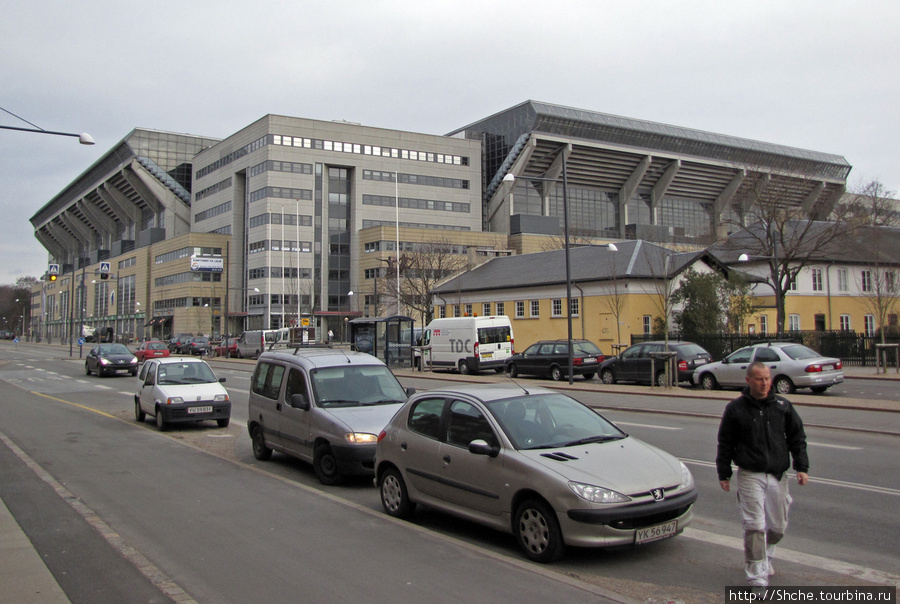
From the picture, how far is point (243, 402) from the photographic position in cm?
2088

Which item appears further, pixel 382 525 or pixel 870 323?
pixel 870 323

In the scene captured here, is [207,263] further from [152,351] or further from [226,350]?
[152,351]

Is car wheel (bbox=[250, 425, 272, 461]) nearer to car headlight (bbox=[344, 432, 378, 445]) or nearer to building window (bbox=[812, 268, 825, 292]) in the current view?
car headlight (bbox=[344, 432, 378, 445])

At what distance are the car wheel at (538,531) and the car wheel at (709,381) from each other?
60.1 ft

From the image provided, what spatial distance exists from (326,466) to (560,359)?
1930 cm

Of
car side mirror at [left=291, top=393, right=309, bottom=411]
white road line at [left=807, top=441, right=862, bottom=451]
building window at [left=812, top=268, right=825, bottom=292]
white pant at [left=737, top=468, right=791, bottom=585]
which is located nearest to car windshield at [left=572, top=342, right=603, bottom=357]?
white road line at [left=807, top=441, right=862, bottom=451]

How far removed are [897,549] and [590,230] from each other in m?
87.8

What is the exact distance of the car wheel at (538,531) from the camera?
568cm

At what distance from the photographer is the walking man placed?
16.5ft

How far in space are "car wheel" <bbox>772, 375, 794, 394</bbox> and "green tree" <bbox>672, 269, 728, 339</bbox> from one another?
15049mm

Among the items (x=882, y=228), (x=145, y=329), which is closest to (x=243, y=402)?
(x=882, y=228)

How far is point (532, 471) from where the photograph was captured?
589 cm

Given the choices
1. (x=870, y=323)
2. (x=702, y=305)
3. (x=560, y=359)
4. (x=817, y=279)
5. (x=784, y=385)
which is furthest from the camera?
(x=870, y=323)

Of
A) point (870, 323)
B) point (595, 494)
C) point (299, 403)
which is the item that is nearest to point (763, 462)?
point (595, 494)
